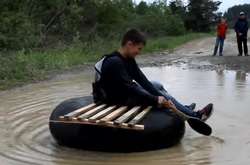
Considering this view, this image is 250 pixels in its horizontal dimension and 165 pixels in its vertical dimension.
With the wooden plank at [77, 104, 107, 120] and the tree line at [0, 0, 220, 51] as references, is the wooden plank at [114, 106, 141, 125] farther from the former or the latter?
the tree line at [0, 0, 220, 51]

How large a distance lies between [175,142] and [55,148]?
146 centimetres

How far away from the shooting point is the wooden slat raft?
678cm

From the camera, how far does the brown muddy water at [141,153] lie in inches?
273

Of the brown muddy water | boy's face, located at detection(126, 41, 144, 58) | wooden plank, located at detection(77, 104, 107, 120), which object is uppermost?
boy's face, located at detection(126, 41, 144, 58)

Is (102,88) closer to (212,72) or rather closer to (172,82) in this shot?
(172,82)

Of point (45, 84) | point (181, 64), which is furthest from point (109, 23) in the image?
point (45, 84)

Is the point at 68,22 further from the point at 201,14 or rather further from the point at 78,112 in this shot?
the point at 201,14

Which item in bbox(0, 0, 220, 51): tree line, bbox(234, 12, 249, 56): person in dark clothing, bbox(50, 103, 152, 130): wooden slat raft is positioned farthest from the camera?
bbox(0, 0, 220, 51): tree line

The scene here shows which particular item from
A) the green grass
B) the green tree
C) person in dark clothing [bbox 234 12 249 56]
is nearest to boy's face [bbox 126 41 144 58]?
the green grass

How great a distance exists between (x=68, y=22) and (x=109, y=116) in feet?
72.6

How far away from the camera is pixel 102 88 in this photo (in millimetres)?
7707

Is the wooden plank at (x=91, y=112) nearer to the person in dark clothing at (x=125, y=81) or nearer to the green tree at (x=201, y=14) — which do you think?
the person in dark clothing at (x=125, y=81)

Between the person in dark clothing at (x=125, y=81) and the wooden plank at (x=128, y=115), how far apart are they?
193 millimetres

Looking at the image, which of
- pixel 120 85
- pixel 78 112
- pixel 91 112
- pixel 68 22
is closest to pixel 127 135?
pixel 91 112
